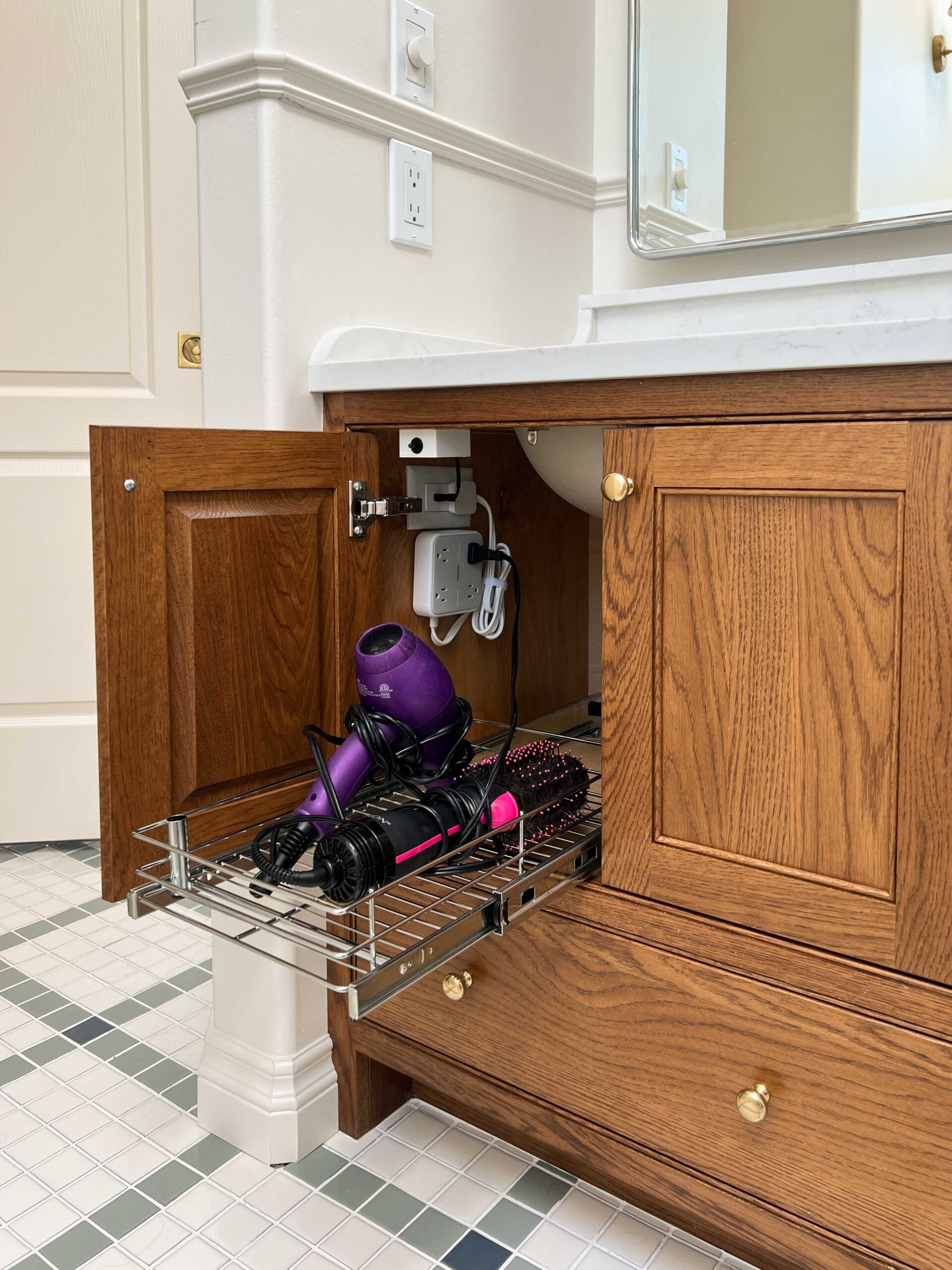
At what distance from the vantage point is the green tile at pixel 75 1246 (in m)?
1.07

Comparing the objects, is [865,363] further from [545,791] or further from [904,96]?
[904,96]

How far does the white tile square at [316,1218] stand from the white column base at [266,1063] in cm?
8

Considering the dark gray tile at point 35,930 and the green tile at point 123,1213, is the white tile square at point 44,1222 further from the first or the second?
the dark gray tile at point 35,930

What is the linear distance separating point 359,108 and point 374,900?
905mm

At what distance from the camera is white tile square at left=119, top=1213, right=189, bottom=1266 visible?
3.54 ft

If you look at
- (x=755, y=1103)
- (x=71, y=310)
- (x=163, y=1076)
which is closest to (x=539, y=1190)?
(x=755, y=1103)

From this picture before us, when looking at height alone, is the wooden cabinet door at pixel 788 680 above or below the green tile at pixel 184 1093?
above

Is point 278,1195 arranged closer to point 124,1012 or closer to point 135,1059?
point 135,1059

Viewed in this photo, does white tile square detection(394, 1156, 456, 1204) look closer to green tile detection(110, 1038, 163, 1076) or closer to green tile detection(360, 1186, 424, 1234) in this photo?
green tile detection(360, 1186, 424, 1234)

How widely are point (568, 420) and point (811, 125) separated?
0.73 m

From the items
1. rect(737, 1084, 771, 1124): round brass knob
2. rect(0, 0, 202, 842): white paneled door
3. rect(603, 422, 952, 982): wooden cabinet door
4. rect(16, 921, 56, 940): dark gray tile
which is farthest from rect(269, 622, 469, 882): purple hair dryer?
rect(0, 0, 202, 842): white paneled door

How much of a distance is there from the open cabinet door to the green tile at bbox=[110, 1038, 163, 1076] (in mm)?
557

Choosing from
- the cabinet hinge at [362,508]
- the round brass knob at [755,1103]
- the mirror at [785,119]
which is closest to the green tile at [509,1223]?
the round brass knob at [755,1103]

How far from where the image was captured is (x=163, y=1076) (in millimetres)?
1393
